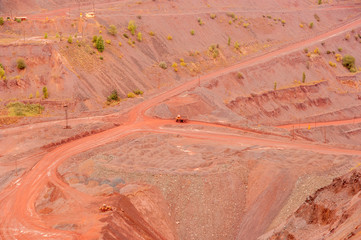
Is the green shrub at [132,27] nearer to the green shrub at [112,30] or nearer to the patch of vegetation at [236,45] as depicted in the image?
the green shrub at [112,30]

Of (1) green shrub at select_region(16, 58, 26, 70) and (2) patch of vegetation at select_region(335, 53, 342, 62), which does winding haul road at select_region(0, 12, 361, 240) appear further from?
(2) patch of vegetation at select_region(335, 53, 342, 62)

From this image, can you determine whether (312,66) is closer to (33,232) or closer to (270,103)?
(270,103)

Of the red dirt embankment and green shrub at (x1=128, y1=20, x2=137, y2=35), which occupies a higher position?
green shrub at (x1=128, y1=20, x2=137, y2=35)

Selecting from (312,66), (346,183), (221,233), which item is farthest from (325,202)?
(312,66)

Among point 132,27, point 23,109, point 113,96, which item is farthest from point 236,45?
point 23,109

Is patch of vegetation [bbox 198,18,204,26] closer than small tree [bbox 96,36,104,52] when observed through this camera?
No

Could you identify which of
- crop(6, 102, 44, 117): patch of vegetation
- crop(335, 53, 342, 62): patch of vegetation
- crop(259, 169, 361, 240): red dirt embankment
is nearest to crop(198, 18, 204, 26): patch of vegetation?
crop(335, 53, 342, 62): patch of vegetation

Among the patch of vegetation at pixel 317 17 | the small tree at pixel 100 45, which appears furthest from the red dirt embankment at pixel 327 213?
the patch of vegetation at pixel 317 17
